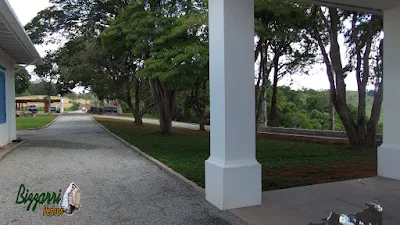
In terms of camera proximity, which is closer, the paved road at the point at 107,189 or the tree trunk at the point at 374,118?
the paved road at the point at 107,189

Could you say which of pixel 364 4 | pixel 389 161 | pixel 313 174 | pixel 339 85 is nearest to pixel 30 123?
pixel 339 85

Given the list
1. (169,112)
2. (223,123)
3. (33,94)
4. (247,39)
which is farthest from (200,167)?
(33,94)

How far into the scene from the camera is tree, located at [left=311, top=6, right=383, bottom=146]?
37.9 feet

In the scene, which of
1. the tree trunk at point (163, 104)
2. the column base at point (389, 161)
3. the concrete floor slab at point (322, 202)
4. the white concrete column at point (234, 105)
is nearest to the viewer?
the concrete floor slab at point (322, 202)

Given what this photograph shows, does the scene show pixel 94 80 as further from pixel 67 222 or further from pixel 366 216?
pixel 366 216

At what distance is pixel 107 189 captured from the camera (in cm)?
580

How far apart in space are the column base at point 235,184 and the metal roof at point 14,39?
200 inches

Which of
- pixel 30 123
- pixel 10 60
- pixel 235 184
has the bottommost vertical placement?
pixel 30 123

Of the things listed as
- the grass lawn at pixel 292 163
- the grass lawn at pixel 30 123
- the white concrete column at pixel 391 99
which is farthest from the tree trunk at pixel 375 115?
the grass lawn at pixel 30 123

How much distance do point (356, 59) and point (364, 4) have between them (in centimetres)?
730

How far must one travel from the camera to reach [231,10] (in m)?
4.45

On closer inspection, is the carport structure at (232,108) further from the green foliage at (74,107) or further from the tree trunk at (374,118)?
the green foliage at (74,107)

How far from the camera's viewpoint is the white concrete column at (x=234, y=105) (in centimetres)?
447

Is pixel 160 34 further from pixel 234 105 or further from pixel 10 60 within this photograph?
pixel 234 105
